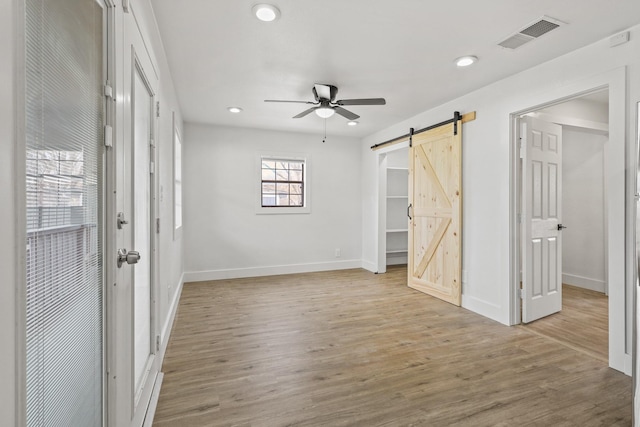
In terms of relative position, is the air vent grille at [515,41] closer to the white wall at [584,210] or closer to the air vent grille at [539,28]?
the air vent grille at [539,28]

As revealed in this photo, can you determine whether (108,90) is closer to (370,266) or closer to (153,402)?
(153,402)

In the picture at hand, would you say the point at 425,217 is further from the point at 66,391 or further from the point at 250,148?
the point at 66,391

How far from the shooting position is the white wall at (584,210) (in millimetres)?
4625

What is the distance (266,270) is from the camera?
18.4 ft

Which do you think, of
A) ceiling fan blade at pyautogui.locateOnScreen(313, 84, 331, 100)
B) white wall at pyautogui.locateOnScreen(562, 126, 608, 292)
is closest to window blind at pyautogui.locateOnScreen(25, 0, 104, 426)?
ceiling fan blade at pyautogui.locateOnScreen(313, 84, 331, 100)

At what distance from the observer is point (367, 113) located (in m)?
4.55

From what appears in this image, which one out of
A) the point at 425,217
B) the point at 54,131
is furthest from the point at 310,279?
the point at 54,131

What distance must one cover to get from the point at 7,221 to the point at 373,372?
7.58 ft

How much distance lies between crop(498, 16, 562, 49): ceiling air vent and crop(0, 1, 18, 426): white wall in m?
2.88

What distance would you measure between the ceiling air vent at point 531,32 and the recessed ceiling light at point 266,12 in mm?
1800

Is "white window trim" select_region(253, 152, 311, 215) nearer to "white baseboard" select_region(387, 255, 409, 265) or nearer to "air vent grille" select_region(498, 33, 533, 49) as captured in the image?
"white baseboard" select_region(387, 255, 409, 265)

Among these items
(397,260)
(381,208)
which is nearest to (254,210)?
(381,208)

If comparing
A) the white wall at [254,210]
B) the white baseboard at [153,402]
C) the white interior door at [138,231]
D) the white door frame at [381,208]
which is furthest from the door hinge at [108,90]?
the white door frame at [381,208]

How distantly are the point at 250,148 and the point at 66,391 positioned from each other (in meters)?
4.92
